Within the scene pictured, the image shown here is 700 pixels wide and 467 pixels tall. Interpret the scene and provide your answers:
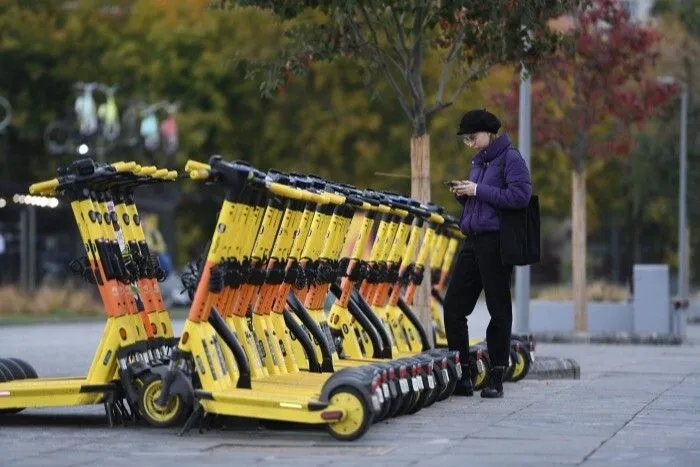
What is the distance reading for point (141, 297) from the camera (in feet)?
44.5

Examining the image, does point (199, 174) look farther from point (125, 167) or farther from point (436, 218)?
point (436, 218)

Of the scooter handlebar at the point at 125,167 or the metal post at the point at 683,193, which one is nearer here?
the scooter handlebar at the point at 125,167

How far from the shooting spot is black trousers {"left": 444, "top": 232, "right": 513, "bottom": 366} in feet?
49.6

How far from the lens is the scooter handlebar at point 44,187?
13.3m

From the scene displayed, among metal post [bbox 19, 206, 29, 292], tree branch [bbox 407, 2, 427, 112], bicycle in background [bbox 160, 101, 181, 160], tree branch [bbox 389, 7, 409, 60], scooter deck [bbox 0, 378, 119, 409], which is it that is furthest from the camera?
bicycle in background [bbox 160, 101, 181, 160]

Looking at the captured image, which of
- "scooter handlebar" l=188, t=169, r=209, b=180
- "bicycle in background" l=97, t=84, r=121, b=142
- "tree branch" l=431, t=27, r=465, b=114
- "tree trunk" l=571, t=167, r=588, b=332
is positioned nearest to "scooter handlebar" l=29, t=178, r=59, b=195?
"scooter handlebar" l=188, t=169, r=209, b=180

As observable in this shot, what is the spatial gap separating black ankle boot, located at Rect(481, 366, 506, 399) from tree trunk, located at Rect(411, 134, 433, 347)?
3.19m

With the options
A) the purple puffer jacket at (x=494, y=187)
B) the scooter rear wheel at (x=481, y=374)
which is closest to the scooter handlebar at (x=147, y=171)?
the purple puffer jacket at (x=494, y=187)

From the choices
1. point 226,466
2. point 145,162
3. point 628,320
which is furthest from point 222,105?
point 226,466

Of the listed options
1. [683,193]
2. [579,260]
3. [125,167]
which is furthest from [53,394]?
[683,193]

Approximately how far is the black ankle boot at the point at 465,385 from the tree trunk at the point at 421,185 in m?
3.09

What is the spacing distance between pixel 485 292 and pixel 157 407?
11.3ft

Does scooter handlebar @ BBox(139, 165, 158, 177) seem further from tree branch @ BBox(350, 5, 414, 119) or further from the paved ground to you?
tree branch @ BBox(350, 5, 414, 119)

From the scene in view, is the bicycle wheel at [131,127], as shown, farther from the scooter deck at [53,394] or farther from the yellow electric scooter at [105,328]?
the scooter deck at [53,394]
